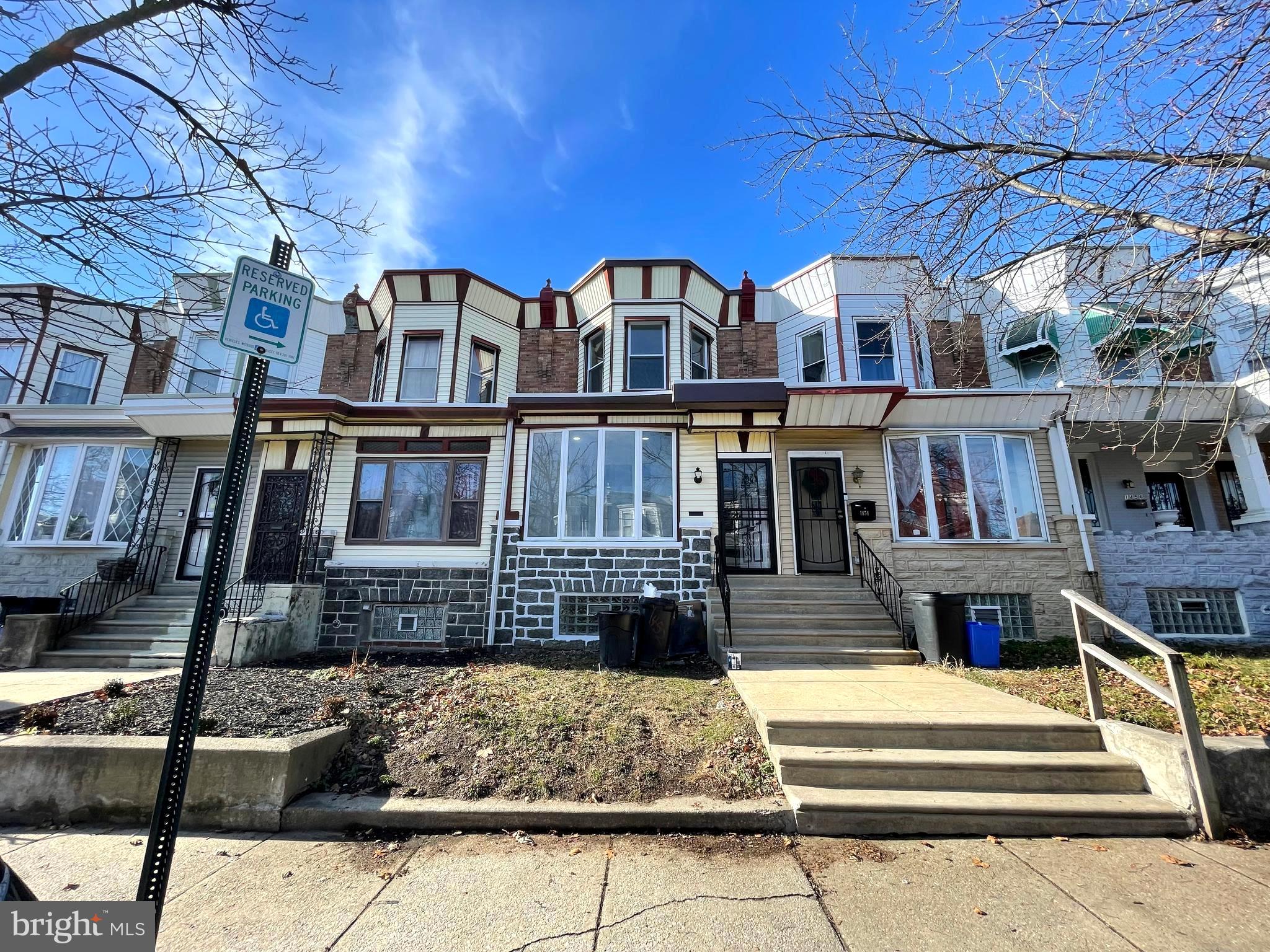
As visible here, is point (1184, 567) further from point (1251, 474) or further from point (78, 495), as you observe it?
point (78, 495)

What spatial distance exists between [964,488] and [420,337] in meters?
11.6

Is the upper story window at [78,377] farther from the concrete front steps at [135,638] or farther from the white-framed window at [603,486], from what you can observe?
the white-framed window at [603,486]

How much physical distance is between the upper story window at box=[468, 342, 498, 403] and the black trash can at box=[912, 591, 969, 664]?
931 centimetres

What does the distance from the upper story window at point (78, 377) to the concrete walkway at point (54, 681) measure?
7955mm

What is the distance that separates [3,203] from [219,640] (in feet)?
19.7

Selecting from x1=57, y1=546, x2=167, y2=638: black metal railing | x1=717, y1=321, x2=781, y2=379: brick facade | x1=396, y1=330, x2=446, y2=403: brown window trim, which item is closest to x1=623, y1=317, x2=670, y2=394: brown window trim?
x1=717, y1=321, x2=781, y2=379: brick facade

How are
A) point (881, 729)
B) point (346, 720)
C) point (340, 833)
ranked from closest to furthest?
point (340, 833)
point (881, 729)
point (346, 720)

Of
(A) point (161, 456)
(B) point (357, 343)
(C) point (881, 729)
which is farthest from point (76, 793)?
(B) point (357, 343)

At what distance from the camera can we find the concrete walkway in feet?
18.3

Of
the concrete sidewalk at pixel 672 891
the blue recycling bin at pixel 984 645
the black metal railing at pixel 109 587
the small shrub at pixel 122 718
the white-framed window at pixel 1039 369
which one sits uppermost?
the white-framed window at pixel 1039 369

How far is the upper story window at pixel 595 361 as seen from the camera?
11.8 meters

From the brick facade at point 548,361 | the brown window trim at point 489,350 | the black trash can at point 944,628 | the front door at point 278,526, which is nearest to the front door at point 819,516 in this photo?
the black trash can at point 944,628

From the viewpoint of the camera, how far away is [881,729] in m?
4.38

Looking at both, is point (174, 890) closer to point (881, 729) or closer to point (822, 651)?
point (881, 729)
